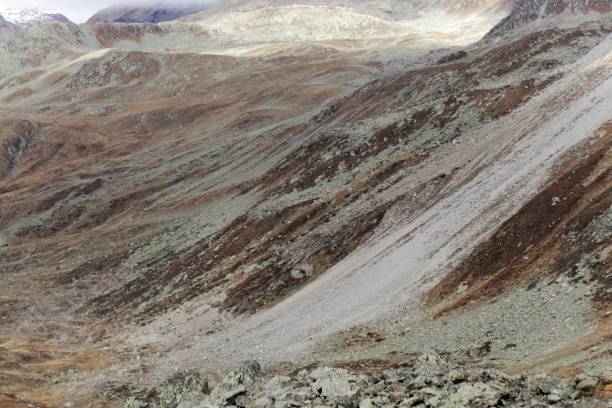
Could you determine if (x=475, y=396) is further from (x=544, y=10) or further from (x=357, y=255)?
(x=544, y=10)

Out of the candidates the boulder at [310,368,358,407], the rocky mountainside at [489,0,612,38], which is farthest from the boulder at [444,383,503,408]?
the rocky mountainside at [489,0,612,38]

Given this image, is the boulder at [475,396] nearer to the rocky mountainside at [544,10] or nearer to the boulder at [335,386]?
the boulder at [335,386]

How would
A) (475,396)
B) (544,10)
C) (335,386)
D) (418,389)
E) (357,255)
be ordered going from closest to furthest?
1. (475,396)
2. (418,389)
3. (335,386)
4. (357,255)
5. (544,10)

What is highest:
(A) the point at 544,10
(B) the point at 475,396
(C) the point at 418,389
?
(A) the point at 544,10

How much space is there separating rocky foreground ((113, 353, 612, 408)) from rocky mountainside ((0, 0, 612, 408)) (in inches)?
2.5

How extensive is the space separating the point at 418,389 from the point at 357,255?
60.3ft

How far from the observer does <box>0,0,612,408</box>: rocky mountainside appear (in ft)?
62.7

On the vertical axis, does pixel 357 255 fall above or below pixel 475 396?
below

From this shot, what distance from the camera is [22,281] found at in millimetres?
49500

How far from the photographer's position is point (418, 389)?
48.7ft

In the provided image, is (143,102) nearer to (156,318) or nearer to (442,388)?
(156,318)

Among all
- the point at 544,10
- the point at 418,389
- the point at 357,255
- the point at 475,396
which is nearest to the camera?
the point at 475,396

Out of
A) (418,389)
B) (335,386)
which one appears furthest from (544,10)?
(335,386)

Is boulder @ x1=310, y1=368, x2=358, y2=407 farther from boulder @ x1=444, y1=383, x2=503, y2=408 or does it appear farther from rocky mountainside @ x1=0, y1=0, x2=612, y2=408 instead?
boulder @ x1=444, y1=383, x2=503, y2=408
